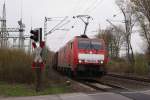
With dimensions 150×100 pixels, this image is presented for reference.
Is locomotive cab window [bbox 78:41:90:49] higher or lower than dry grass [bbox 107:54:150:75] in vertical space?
higher

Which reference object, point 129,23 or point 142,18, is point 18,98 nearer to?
point 142,18

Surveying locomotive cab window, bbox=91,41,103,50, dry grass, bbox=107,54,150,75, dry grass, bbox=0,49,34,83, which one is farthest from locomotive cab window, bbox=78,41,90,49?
dry grass, bbox=107,54,150,75

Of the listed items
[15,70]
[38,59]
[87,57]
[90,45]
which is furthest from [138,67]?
[38,59]

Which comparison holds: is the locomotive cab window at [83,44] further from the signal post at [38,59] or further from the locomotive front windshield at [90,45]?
the signal post at [38,59]

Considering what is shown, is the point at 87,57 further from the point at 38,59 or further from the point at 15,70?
the point at 38,59

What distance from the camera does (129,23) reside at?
56.8 meters

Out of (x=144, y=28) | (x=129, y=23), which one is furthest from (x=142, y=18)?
(x=129, y=23)

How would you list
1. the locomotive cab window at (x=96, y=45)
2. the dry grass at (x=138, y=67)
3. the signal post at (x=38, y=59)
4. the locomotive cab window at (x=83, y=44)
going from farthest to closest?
the dry grass at (x=138, y=67) < the locomotive cab window at (x=96, y=45) < the locomotive cab window at (x=83, y=44) < the signal post at (x=38, y=59)

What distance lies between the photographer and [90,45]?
28.8 m

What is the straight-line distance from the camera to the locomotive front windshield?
28.5m

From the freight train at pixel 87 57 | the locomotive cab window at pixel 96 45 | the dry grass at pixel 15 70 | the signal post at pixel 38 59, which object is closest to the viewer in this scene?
the signal post at pixel 38 59

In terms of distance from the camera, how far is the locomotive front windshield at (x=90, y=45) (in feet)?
93.4

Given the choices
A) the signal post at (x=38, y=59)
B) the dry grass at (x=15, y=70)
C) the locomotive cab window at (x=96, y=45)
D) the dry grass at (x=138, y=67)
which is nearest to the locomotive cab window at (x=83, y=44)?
the locomotive cab window at (x=96, y=45)

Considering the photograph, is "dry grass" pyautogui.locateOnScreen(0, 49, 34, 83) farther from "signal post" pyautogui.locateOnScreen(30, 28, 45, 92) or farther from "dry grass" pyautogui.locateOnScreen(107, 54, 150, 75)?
"dry grass" pyautogui.locateOnScreen(107, 54, 150, 75)
